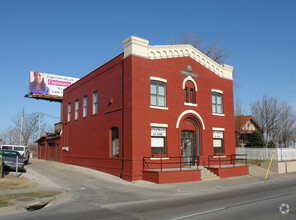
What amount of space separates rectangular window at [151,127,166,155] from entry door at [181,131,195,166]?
2.18 meters

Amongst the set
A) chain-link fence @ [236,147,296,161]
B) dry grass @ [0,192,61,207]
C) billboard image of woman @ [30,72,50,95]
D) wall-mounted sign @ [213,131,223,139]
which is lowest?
dry grass @ [0,192,61,207]

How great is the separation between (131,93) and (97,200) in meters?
8.63

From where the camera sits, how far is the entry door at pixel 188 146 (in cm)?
2100

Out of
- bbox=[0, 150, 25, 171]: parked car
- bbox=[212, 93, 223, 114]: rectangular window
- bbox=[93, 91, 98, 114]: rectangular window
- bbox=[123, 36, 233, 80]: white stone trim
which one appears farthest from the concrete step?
bbox=[0, 150, 25, 171]: parked car

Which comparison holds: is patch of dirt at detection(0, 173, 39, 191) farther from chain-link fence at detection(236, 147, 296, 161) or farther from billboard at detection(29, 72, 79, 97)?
billboard at detection(29, 72, 79, 97)

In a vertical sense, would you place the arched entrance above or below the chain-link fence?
above

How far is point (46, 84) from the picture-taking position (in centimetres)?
4419

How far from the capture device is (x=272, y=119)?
123ft

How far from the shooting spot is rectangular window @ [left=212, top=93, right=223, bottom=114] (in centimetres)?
2362

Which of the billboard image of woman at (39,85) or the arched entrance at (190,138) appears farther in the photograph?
the billboard image of woman at (39,85)

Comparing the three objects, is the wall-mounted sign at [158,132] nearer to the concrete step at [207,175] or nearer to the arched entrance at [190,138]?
the arched entrance at [190,138]

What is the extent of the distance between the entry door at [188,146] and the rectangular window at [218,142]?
2360 millimetres

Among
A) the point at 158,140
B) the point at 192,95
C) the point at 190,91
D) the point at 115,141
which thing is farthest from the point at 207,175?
the point at 115,141

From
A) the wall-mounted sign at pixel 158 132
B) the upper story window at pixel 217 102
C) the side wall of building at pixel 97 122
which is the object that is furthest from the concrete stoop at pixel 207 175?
the upper story window at pixel 217 102
